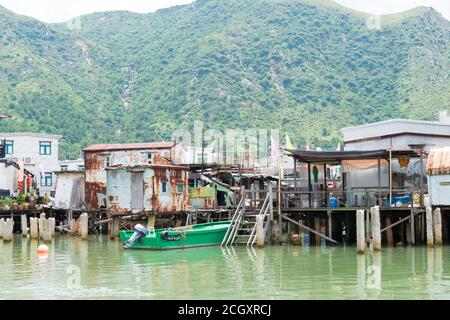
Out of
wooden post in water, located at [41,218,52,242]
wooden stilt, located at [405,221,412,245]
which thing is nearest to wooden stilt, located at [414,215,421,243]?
wooden stilt, located at [405,221,412,245]

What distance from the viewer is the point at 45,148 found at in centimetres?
7544

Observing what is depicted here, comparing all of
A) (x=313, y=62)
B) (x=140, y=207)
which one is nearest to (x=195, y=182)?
(x=140, y=207)

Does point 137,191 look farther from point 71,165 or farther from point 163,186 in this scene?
point 71,165

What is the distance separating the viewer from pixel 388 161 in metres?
38.5

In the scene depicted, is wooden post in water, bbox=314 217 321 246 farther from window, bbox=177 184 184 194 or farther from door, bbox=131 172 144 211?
door, bbox=131 172 144 211

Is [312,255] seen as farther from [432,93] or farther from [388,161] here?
[432,93]

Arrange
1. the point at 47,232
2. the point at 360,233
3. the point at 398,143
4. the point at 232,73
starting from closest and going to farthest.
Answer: the point at 360,233
the point at 398,143
the point at 47,232
the point at 232,73

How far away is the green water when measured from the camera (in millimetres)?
22359

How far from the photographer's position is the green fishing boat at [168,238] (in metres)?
37.6

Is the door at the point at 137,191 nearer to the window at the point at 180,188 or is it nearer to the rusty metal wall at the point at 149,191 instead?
the rusty metal wall at the point at 149,191

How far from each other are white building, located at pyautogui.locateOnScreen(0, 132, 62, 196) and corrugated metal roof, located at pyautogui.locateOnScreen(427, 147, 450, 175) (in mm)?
46339

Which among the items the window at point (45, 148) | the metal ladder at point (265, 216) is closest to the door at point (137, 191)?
the metal ladder at point (265, 216)

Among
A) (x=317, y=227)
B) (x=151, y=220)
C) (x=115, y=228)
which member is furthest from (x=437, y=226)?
(x=115, y=228)

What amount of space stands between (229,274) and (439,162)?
1373 cm
